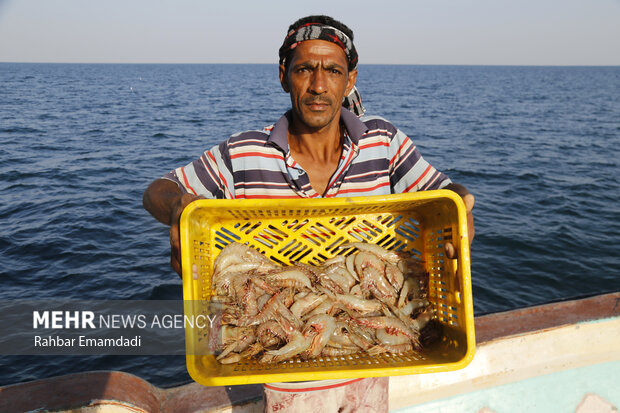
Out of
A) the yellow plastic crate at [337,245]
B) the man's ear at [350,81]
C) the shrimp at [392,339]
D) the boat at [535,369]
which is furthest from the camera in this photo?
the boat at [535,369]

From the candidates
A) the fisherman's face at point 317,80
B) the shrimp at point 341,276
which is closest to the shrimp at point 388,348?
the shrimp at point 341,276

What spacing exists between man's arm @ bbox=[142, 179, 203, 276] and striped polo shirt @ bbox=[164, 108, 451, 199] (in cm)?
22

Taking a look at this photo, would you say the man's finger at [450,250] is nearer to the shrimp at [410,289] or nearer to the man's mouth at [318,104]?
the shrimp at [410,289]

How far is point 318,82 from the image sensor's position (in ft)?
9.00

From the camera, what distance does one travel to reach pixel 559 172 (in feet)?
61.5

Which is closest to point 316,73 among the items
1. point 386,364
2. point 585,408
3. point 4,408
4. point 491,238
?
point 386,364

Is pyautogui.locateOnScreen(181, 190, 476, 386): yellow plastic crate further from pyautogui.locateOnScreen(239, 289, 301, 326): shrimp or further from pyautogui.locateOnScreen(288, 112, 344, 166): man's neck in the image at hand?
pyautogui.locateOnScreen(288, 112, 344, 166): man's neck

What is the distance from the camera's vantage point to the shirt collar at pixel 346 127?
287 cm

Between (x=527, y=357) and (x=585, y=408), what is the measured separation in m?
0.82

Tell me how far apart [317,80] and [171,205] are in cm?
125

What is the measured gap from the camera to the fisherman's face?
276 centimetres

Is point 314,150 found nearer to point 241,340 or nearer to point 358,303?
point 358,303

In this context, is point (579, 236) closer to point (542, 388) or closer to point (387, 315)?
point (542, 388)

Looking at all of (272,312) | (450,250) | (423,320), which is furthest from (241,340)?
(450,250)
